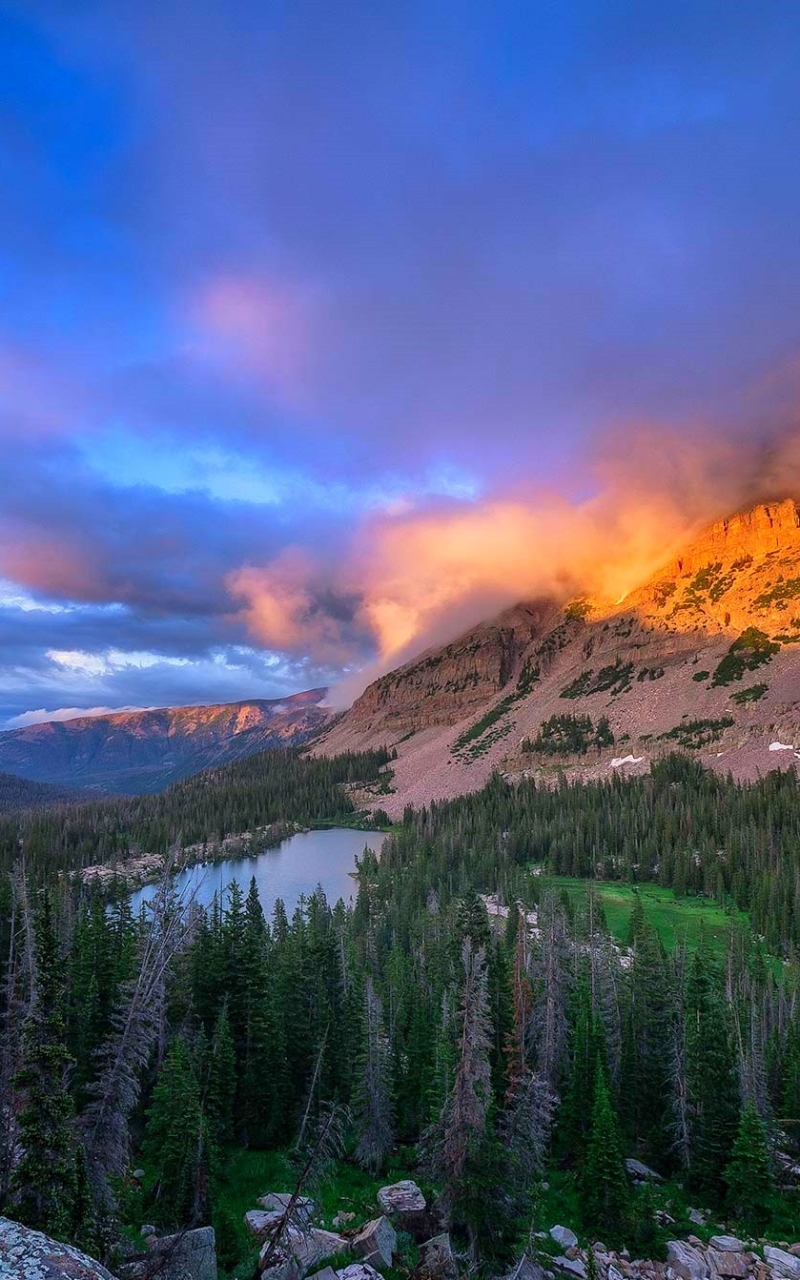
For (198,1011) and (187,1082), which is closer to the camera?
(187,1082)

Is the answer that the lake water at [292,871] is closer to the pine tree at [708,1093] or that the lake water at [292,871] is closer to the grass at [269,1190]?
the grass at [269,1190]

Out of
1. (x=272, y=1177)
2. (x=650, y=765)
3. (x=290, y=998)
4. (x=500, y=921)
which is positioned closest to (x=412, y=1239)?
(x=272, y=1177)

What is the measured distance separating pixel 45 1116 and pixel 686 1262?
23350mm

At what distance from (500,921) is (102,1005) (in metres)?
64.1

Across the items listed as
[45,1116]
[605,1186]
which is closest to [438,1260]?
[605,1186]

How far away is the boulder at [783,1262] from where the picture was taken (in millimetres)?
24373

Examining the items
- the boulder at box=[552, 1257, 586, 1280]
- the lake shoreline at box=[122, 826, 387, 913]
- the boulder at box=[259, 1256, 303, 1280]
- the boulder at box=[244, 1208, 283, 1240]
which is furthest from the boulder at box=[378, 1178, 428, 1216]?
the lake shoreline at box=[122, 826, 387, 913]

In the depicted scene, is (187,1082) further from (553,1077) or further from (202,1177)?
(553,1077)

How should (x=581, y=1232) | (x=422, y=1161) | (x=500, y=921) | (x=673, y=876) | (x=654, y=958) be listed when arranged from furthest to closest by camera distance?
1. (x=673, y=876)
2. (x=500, y=921)
3. (x=654, y=958)
4. (x=422, y=1161)
5. (x=581, y=1232)

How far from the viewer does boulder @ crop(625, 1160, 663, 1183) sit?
1321 inches

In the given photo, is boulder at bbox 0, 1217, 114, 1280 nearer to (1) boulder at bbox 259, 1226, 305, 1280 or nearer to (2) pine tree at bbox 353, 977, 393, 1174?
(1) boulder at bbox 259, 1226, 305, 1280

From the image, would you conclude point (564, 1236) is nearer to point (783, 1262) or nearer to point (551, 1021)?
point (783, 1262)

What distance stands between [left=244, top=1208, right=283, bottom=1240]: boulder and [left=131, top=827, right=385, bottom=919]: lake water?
299 feet

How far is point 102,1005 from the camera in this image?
36.3m
